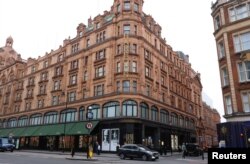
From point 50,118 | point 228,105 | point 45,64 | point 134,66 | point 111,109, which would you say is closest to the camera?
point 228,105

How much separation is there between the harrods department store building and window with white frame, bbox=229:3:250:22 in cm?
1710

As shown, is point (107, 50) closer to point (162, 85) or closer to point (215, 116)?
point (162, 85)

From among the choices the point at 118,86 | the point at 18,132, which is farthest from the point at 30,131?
the point at 118,86

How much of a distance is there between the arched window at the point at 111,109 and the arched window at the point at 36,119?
1956cm

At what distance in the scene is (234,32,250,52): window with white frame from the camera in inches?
1011

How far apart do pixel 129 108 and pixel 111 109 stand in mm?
3143

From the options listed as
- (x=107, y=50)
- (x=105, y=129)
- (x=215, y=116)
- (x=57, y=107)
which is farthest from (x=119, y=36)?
(x=215, y=116)

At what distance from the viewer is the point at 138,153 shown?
27.5 m

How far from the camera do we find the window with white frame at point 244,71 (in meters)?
24.9

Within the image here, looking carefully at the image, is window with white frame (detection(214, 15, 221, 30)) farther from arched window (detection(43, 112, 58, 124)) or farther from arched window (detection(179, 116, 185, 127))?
arched window (detection(43, 112, 58, 124))

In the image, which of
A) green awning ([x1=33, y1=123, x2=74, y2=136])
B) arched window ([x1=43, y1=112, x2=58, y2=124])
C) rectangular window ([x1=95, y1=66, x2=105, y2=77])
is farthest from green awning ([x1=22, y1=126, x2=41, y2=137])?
rectangular window ([x1=95, y1=66, x2=105, y2=77])

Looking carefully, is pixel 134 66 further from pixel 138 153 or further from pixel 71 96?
pixel 138 153

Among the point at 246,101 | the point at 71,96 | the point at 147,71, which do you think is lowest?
the point at 246,101

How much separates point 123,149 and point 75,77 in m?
23.9
